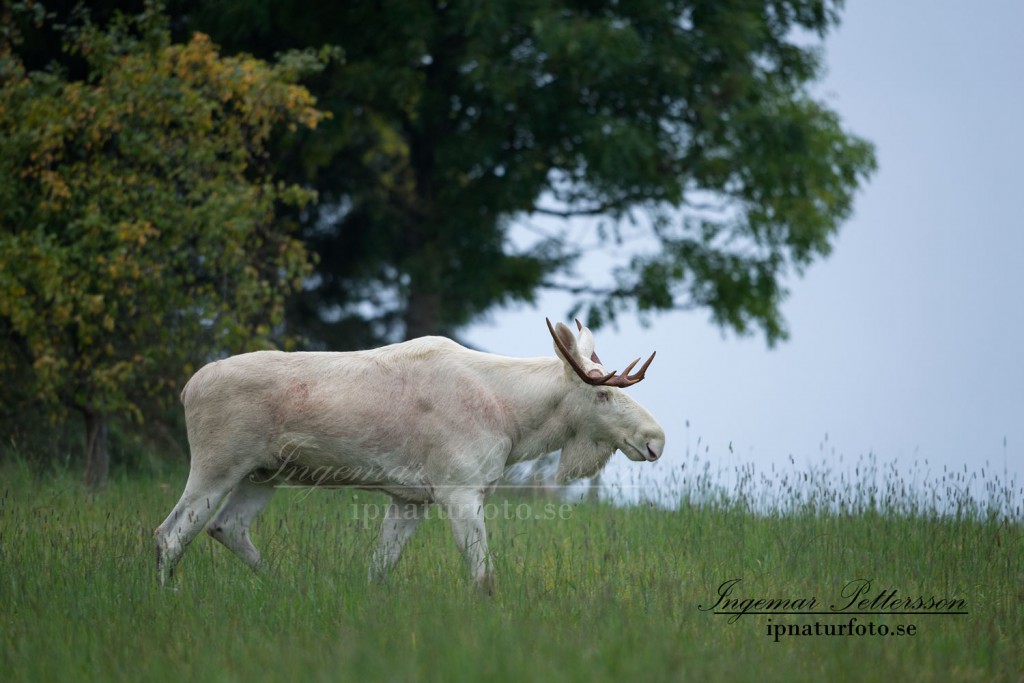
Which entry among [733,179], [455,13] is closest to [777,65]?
[733,179]

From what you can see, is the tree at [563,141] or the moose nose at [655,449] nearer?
the moose nose at [655,449]

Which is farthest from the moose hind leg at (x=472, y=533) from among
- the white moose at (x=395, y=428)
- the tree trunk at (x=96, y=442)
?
the tree trunk at (x=96, y=442)

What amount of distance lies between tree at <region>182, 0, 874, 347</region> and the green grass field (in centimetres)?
806

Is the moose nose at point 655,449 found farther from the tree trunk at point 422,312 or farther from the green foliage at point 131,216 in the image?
the tree trunk at point 422,312

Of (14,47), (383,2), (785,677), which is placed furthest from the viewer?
(383,2)

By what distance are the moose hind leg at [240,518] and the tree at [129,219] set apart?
4.82 meters

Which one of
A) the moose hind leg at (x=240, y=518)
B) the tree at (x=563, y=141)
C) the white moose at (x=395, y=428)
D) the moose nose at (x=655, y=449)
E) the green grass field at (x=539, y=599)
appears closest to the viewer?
the green grass field at (x=539, y=599)

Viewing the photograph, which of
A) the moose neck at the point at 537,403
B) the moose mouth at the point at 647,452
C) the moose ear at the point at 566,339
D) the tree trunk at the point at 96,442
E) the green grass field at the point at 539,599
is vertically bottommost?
the green grass field at the point at 539,599

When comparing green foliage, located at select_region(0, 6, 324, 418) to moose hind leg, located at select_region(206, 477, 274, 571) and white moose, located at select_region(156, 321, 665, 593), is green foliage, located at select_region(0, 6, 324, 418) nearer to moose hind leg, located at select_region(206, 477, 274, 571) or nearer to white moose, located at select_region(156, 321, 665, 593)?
moose hind leg, located at select_region(206, 477, 274, 571)

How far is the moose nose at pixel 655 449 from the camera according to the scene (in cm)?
755

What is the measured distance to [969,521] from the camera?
8594 mm

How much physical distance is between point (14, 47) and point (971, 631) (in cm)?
1448

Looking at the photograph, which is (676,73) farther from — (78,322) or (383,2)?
(78,322)

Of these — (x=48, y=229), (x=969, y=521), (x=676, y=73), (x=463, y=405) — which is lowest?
(x=969, y=521)
